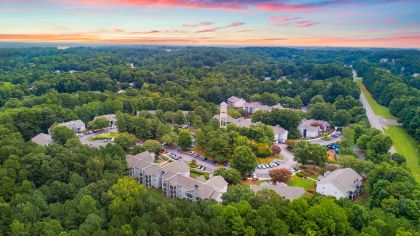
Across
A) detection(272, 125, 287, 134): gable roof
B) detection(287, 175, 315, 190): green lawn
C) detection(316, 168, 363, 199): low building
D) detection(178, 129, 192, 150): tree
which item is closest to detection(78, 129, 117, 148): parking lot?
detection(178, 129, 192, 150): tree

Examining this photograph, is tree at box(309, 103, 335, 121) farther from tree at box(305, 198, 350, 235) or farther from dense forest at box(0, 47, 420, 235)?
tree at box(305, 198, 350, 235)

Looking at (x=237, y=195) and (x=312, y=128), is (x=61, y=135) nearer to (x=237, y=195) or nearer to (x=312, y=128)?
(x=237, y=195)

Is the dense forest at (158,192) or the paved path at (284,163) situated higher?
the dense forest at (158,192)

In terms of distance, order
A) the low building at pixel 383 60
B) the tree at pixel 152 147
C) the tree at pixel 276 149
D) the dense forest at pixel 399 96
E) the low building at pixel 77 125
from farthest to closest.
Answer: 1. the low building at pixel 383 60
2. the dense forest at pixel 399 96
3. the low building at pixel 77 125
4. the tree at pixel 276 149
5. the tree at pixel 152 147

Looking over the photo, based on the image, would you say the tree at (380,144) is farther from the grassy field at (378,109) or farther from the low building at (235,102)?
the low building at (235,102)

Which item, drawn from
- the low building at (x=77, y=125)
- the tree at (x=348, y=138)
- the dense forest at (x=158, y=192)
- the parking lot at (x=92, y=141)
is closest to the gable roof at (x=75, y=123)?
the low building at (x=77, y=125)

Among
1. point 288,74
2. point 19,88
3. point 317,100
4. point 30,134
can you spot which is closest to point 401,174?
point 317,100

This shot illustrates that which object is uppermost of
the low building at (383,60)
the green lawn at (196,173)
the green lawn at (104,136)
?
the low building at (383,60)
